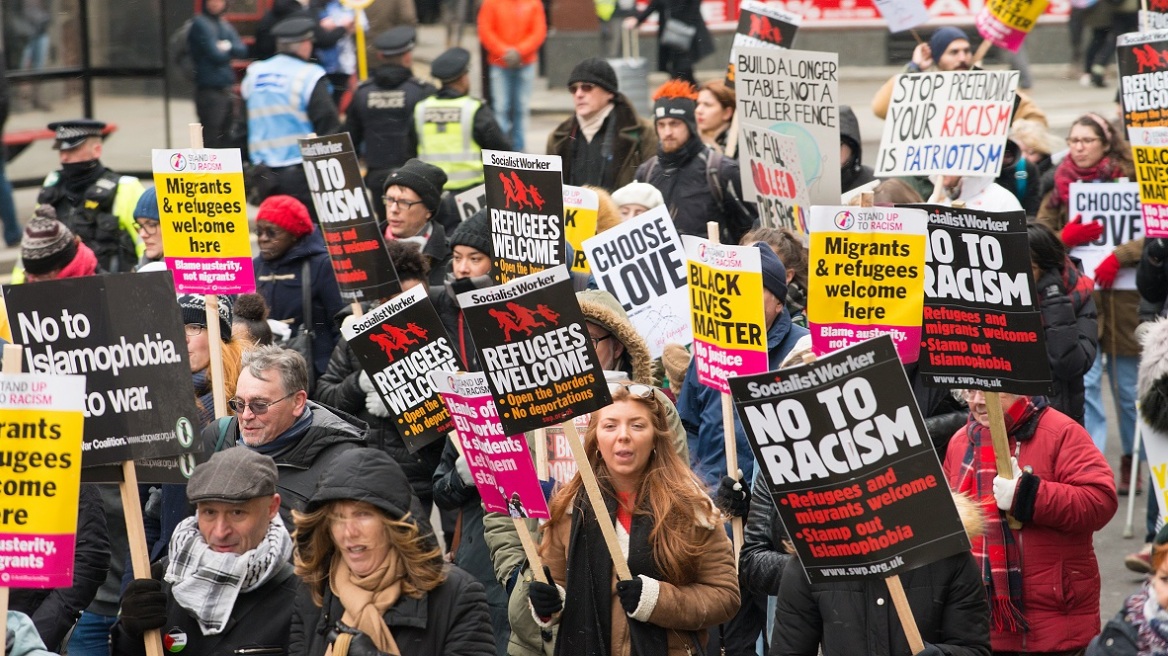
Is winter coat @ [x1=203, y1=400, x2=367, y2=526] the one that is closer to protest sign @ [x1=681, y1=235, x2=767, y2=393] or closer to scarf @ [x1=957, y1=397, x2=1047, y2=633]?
protest sign @ [x1=681, y1=235, x2=767, y2=393]

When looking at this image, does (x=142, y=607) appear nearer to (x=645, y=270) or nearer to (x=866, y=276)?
(x=866, y=276)

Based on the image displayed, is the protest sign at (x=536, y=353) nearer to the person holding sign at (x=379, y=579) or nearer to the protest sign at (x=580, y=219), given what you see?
the person holding sign at (x=379, y=579)

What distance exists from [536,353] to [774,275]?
1.59 metres

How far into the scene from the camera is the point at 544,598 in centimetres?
499

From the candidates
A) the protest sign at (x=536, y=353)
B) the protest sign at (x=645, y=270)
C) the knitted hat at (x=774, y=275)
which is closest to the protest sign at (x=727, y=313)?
the knitted hat at (x=774, y=275)

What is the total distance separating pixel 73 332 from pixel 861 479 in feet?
7.78

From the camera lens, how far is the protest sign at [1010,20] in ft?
36.6

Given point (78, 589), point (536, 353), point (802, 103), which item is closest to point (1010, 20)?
point (802, 103)

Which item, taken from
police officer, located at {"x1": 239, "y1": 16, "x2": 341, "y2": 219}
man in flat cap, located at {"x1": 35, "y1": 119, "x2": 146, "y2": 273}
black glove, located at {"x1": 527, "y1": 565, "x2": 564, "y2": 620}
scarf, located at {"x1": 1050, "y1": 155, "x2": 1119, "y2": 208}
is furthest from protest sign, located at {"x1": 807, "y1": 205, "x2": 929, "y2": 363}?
police officer, located at {"x1": 239, "y1": 16, "x2": 341, "y2": 219}

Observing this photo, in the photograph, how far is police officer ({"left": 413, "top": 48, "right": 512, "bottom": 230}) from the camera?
1187 centimetres

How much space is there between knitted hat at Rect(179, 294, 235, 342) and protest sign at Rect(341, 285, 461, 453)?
1168 mm

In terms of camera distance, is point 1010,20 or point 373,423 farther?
point 1010,20

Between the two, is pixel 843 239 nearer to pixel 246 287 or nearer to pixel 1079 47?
pixel 246 287

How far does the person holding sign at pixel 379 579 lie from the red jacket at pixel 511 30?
11.8 meters
